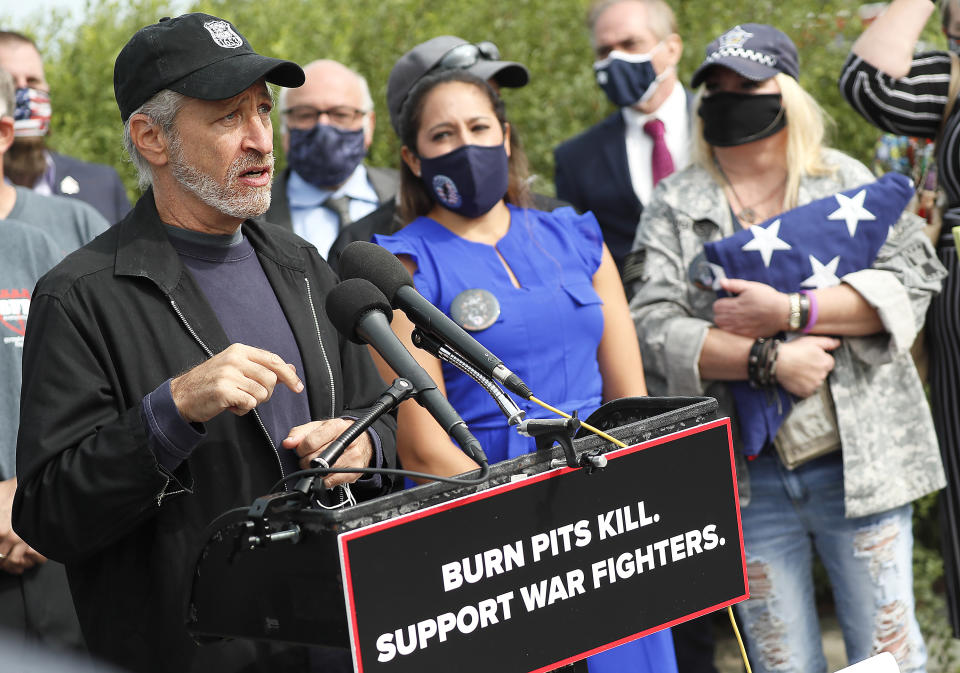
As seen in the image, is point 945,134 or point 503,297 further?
point 945,134

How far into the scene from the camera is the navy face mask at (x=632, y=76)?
5105 millimetres

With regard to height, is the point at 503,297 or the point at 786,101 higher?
the point at 786,101

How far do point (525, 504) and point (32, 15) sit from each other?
834cm

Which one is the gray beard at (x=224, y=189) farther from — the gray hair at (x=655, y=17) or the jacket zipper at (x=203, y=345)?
the gray hair at (x=655, y=17)

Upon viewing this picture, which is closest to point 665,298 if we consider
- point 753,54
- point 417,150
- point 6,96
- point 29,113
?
point 753,54

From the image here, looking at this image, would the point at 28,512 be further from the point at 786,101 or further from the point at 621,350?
Answer: the point at 786,101

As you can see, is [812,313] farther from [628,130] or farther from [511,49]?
[511,49]

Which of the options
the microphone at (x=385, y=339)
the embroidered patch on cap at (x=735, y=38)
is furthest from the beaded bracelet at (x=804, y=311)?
the microphone at (x=385, y=339)

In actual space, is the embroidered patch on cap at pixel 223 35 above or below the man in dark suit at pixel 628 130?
above

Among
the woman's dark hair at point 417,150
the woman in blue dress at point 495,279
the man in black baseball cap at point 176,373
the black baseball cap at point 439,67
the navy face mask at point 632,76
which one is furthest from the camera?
the navy face mask at point 632,76

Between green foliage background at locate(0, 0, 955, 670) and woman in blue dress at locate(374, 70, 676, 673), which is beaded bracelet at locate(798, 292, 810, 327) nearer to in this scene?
woman in blue dress at locate(374, 70, 676, 673)

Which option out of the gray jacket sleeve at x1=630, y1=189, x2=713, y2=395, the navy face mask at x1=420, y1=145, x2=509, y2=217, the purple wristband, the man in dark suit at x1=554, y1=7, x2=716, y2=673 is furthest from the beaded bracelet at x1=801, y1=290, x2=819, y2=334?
the man in dark suit at x1=554, y1=7, x2=716, y2=673

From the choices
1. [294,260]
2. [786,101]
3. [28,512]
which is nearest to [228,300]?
[294,260]

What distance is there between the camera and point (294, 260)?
9.47 feet
